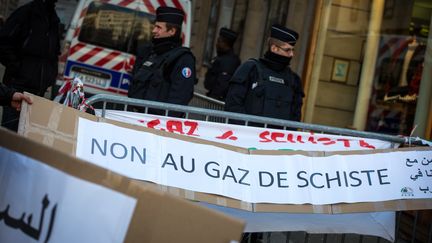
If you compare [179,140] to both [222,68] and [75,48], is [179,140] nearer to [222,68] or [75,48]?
[222,68]

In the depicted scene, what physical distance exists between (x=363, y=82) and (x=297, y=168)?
211 inches

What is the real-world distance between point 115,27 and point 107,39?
0.21 m

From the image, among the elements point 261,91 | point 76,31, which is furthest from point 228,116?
point 76,31

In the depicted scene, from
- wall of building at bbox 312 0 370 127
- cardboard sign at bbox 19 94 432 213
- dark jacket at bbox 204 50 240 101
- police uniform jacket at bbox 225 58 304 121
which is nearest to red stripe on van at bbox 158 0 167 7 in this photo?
dark jacket at bbox 204 50 240 101

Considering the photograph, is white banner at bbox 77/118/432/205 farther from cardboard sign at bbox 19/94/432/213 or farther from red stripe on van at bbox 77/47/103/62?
red stripe on van at bbox 77/47/103/62

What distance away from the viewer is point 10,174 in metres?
2.87

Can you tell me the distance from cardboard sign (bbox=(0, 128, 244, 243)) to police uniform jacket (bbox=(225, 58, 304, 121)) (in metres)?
3.06

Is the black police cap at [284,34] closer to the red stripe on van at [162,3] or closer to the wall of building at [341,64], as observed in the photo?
the wall of building at [341,64]

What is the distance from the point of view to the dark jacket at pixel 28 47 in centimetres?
684

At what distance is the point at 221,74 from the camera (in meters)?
9.45

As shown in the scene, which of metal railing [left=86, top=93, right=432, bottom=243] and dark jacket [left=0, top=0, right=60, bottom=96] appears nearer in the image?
metal railing [left=86, top=93, right=432, bottom=243]

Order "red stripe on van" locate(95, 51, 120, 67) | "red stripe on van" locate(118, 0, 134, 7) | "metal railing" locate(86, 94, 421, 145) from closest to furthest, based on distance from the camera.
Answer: "metal railing" locate(86, 94, 421, 145), "red stripe on van" locate(95, 51, 120, 67), "red stripe on van" locate(118, 0, 134, 7)

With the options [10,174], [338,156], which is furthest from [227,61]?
[10,174]

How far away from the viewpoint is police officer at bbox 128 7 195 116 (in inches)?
221
